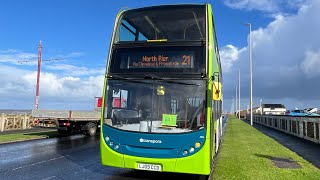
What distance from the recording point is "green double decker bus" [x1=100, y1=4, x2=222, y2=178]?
8.29 m

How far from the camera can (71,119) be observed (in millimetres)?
21703

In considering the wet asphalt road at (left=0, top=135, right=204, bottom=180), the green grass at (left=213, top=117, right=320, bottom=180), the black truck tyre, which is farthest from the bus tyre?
the green grass at (left=213, top=117, right=320, bottom=180)

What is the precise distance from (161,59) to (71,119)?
1422 cm

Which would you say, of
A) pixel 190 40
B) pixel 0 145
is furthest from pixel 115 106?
pixel 0 145

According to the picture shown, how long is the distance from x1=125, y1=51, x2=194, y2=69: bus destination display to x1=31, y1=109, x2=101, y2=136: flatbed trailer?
13.7m

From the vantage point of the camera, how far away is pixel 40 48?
46531mm

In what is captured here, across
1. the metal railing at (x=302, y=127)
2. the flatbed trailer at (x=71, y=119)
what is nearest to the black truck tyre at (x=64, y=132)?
the flatbed trailer at (x=71, y=119)

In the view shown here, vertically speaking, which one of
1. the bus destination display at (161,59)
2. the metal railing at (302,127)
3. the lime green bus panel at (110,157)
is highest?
the bus destination display at (161,59)

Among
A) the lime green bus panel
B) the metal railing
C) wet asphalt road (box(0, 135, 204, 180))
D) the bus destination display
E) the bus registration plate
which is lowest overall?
wet asphalt road (box(0, 135, 204, 180))

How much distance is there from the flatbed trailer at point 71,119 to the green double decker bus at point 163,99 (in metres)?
13.4

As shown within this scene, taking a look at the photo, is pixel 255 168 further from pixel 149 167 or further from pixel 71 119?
pixel 71 119

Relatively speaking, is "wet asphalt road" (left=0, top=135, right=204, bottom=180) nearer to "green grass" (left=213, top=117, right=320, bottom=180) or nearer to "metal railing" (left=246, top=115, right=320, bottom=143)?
"green grass" (left=213, top=117, right=320, bottom=180)

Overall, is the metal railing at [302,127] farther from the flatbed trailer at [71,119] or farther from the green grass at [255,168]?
the flatbed trailer at [71,119]

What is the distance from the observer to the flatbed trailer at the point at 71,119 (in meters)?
21.5
